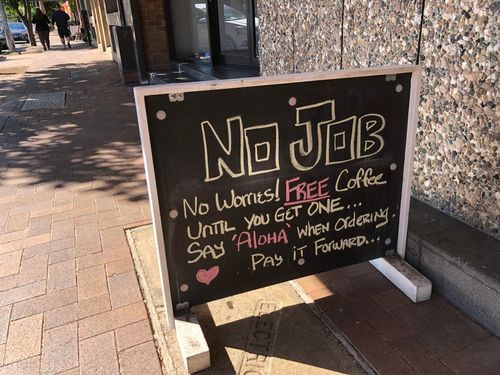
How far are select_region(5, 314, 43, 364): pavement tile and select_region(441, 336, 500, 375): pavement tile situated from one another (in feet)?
6.66

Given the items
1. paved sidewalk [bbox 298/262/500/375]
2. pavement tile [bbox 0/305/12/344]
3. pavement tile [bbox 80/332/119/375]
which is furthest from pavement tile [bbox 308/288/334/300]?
pavement tile [bbox 0/305/12/344]

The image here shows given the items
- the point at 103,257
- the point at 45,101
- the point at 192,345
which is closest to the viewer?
the point at 192,345

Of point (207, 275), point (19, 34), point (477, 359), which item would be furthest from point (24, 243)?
point (19, 34)

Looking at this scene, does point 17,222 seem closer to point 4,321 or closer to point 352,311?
point 4,321

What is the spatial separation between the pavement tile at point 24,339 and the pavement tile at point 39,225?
1.07 meters

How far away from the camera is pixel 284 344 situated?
2.20m

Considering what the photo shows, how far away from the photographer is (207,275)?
7.12 feet

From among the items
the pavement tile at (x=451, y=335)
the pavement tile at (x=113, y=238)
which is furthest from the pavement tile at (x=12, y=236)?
the pavement tile at (x=451, y=335)

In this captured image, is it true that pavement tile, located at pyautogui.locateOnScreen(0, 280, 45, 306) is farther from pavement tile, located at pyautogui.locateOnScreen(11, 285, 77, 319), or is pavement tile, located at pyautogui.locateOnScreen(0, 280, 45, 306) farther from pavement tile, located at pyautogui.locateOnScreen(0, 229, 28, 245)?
pavement tile, located at pyautogui.locateOnScreen(0, 229, 28, 245)

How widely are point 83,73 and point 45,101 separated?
4.43m

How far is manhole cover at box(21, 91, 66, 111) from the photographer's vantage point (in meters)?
7.90

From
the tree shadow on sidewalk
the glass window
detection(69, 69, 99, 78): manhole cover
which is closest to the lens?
the tree shadow on sidewalk

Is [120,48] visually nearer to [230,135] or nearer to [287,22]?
[287,22]

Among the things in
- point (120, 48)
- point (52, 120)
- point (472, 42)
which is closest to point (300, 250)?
point (472, 42)
